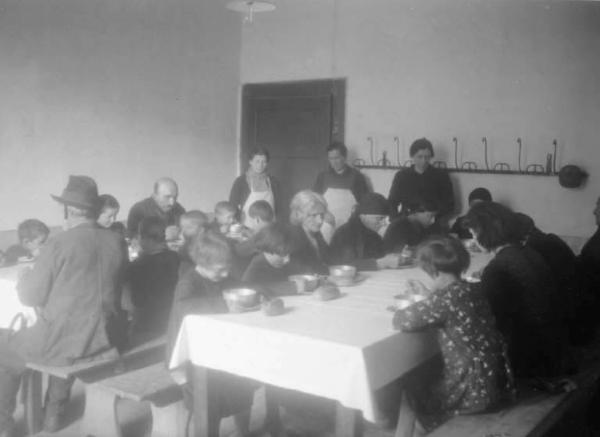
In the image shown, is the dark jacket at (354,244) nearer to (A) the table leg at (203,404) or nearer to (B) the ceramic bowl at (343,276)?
(B) the ceramic bowl at (343,276)

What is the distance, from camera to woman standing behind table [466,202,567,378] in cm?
293

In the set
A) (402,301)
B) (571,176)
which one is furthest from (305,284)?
(571,176)

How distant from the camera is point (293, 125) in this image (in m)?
7.09

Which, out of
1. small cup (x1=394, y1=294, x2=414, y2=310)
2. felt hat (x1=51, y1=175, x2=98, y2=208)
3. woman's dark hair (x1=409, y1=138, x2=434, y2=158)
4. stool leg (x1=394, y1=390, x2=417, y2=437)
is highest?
woman's dark hair (x1=409, y1=138, x2=434, y2=158)

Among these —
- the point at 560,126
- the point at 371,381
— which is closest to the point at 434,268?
the point at 371,381

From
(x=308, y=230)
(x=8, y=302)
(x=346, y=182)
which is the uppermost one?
(x=346, y=182)

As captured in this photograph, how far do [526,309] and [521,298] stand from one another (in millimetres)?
51

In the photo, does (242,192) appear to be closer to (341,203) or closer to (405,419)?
(341,203)

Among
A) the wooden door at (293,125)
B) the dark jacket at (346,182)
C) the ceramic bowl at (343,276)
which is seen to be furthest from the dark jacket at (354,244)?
the wooden door at (293,125)

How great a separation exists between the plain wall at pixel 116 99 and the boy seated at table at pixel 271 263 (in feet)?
8.79

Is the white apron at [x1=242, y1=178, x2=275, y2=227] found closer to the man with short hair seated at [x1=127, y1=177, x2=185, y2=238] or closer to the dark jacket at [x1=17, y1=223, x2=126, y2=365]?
the man with short hair seated at [x1=127, y1=177, x2=185, y2=238]

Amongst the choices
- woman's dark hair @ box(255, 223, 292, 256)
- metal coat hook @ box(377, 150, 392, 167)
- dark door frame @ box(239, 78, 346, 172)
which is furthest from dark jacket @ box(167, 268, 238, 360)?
dark door frame @ box(239, 78, 346, 172)

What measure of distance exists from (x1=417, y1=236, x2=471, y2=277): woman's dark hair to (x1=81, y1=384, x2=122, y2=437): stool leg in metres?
1.42

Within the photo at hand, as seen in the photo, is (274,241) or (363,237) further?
(363,237)
